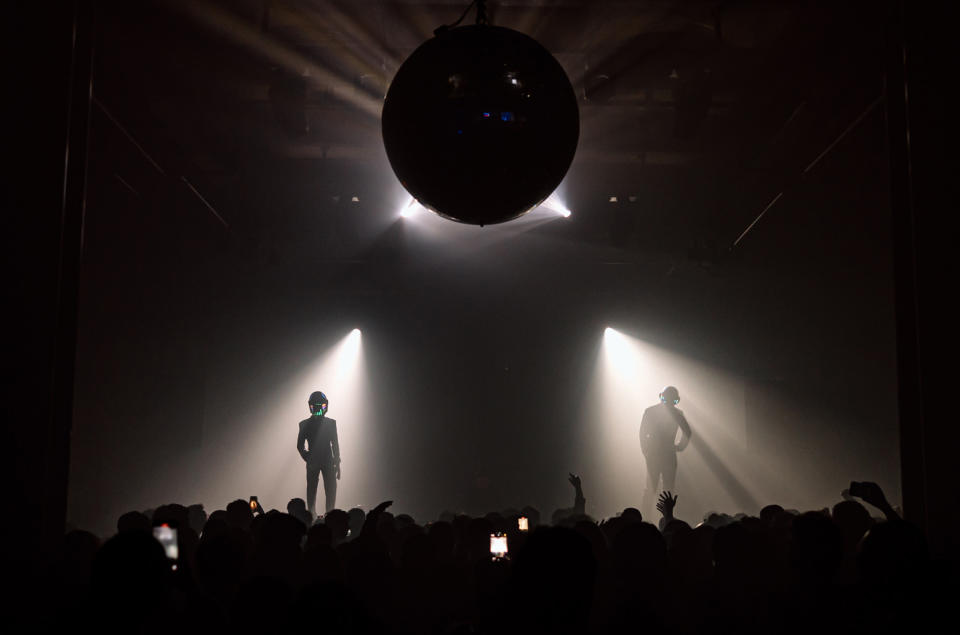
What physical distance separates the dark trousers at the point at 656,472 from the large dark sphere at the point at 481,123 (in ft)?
28.2

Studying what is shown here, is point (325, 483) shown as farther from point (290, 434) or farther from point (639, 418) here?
point (639, 418)

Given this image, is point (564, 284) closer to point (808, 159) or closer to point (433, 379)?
point (433, 379)

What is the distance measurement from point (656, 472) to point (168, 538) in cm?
876

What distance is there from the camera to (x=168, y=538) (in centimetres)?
236

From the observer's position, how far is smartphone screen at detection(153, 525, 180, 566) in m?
2.32

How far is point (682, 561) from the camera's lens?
10.3 ft

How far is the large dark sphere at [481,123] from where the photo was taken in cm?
204

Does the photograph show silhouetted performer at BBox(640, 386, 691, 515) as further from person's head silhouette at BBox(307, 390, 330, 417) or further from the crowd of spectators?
the crowd of spectators

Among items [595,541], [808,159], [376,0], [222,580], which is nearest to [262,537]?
[222,580]

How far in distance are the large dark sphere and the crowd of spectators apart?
92cm

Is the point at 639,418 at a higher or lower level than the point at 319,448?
higher

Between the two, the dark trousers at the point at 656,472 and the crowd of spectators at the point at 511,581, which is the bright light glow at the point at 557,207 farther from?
the crowd of spectators at the point at 511,581

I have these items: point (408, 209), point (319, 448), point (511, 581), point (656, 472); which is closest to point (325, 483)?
point (319, 448)

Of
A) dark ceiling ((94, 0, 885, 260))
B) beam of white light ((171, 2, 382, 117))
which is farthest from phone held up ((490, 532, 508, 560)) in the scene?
beam of white light ((171, 2, 382, 117))
